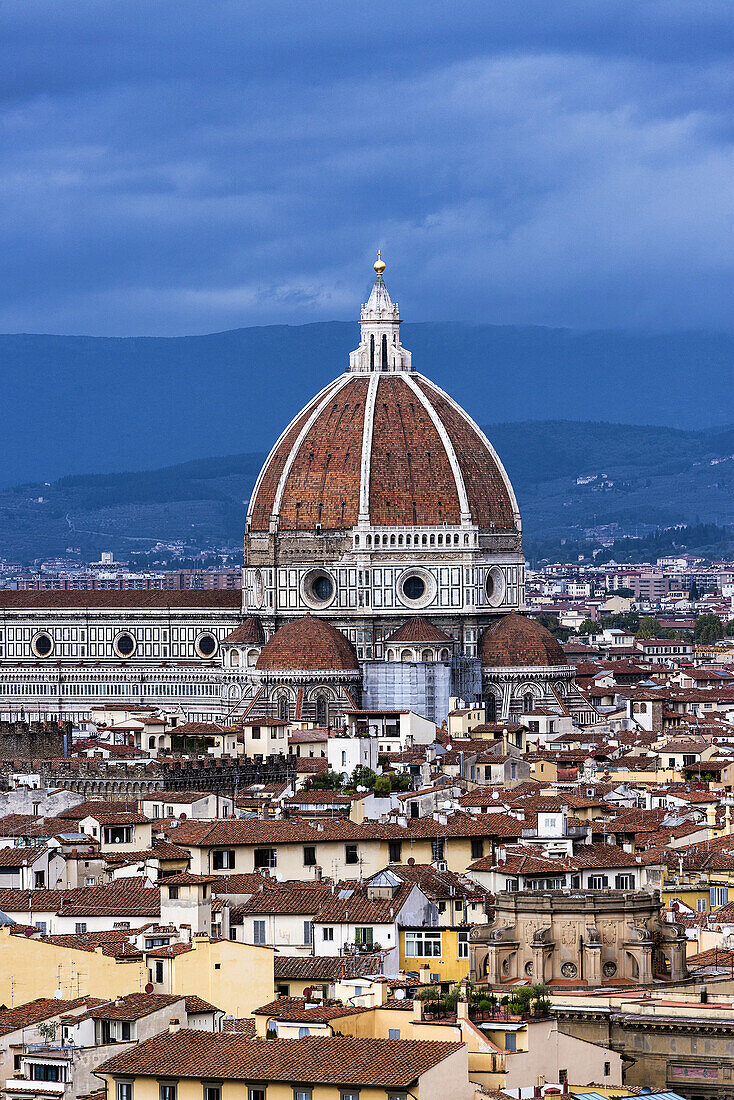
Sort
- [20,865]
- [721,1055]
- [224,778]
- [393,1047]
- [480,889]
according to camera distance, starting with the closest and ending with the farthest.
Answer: [393,1047], [721,1055], [480,889], [20,865], [224,778]

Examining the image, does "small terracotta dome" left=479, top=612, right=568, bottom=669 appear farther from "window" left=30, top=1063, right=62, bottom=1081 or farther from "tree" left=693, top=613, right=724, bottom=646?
"window" left=30, top=1063, right=62, bottom=1081

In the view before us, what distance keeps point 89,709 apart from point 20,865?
71.8m

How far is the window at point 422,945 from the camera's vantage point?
4403cm

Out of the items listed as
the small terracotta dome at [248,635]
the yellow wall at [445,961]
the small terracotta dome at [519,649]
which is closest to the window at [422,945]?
the yellow wall at [445,961]

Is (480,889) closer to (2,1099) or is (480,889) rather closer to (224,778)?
(2,1099)

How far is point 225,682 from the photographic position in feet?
390

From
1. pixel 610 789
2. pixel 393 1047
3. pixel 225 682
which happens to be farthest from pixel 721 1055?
pixel 225 682

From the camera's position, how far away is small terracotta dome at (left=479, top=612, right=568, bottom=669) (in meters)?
114

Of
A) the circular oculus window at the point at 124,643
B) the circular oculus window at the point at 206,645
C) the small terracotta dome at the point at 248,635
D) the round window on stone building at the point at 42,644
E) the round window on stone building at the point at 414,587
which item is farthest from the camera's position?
the round window on stone building at the point at 42,644

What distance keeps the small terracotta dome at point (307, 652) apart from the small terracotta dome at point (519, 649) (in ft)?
15.6

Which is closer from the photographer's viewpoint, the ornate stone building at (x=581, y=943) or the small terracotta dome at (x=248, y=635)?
the ornate stone building at (x=581, y=943)

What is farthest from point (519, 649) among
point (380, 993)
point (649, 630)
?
point (649, 630)

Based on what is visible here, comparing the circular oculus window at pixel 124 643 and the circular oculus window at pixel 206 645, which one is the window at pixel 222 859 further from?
the circular oculus window at pixel 124 643

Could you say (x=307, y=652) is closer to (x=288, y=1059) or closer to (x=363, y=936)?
(x=363, y=936)
